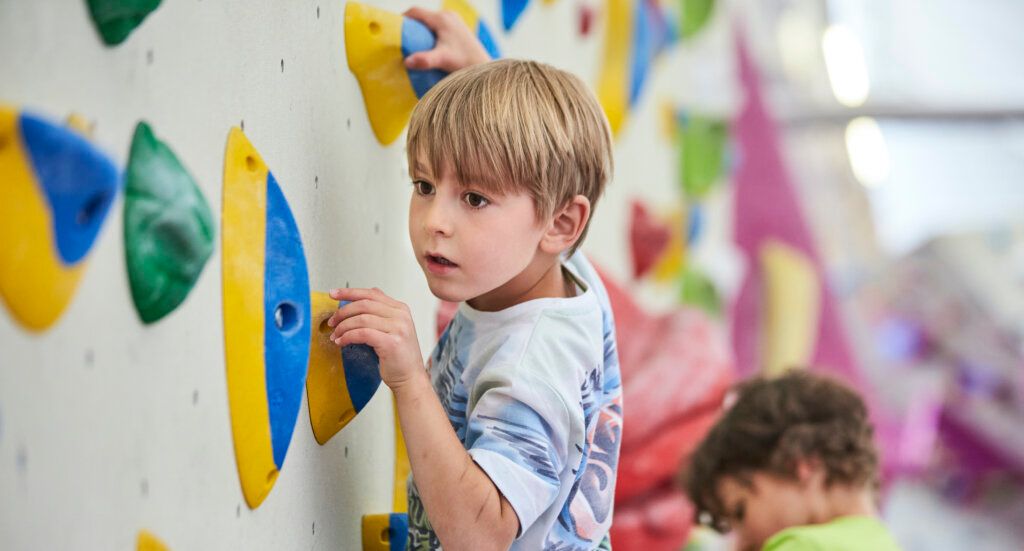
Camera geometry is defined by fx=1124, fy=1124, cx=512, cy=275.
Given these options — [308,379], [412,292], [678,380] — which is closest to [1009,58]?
[678,380]

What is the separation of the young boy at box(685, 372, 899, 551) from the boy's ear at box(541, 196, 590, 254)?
1.59ft

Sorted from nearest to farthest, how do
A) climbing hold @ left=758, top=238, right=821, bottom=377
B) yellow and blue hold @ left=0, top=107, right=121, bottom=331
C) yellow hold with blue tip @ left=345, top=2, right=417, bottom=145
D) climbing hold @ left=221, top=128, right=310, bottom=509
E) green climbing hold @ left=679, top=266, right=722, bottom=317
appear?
yellow and blue hold @ left=0, top=107, right=121, bottom=331
climbing hold @ left=221, top=128, right=310, bottom=509
yellow hold with blue tip @ left=345, top=2, right=417, bottom=145
green climbing hold @ left=679, top=266, right=722, bottom=317
climbing hold @ left=758, top=238, right=821, bottom=377

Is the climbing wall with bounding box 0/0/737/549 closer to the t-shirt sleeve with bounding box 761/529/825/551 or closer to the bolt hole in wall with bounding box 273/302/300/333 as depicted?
the bolt hole in wall with bounding box 273/302/300/333

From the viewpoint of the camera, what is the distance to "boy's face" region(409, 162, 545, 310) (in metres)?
0.57

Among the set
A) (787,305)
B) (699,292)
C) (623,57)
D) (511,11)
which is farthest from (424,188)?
(787,305)

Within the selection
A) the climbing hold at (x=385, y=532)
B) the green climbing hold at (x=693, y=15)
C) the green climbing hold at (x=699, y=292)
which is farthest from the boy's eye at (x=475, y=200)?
the green climbing hold at (x=693, y=15)

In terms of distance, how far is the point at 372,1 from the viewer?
0.69 meters

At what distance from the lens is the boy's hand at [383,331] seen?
1.84 ft

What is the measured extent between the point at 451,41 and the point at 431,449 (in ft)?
1.00

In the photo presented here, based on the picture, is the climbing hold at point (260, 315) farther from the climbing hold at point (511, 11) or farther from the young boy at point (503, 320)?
the climbing hold at point (511, 11)

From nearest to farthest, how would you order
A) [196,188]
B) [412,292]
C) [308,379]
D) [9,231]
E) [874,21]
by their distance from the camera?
[9,231] < [196,188] < [308,379] < [412,292] < [874,21]

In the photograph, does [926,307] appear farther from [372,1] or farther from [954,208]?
[372,1]

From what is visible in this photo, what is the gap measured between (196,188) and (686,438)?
0.77m

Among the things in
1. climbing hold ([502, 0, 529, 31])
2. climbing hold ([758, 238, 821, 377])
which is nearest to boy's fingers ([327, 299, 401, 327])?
climbing hold ([502, 0, 529, 31])
